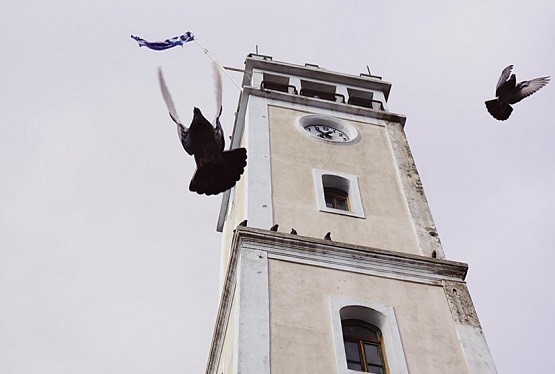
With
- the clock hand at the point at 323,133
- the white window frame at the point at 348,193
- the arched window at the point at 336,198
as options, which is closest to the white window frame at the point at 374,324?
the white window frame at the point at 348,193

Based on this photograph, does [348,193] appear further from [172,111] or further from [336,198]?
[172,111]

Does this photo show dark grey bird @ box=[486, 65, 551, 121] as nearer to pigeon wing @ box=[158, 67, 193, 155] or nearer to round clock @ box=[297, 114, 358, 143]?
round clock @ box=[297, 114, 358, 143]

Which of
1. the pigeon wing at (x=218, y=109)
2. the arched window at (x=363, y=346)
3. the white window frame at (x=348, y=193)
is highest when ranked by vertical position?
the white window frame at (x=348, y=193)

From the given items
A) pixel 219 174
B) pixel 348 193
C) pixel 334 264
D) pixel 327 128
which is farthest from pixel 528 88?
pixel 219 174

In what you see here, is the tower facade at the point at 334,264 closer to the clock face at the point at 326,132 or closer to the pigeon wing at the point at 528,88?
the clock face at the point at 326,132

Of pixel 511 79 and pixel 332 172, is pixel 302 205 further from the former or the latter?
pixel 511 79

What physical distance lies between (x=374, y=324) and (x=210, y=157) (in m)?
4.28

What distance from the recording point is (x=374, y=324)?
17141 mm

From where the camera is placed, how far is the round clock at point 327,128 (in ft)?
76.2

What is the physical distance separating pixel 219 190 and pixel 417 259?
4.47m

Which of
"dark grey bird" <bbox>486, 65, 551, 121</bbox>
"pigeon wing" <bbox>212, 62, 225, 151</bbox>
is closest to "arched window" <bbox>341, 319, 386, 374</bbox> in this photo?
"pigeon wing" <bbox>212, 62, 225, 151</bbox>

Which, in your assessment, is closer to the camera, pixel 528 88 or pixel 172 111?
pixel 172 111

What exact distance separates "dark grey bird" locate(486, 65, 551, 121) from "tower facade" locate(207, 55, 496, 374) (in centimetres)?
292

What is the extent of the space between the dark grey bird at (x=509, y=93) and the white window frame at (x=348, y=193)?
3.47 meters
